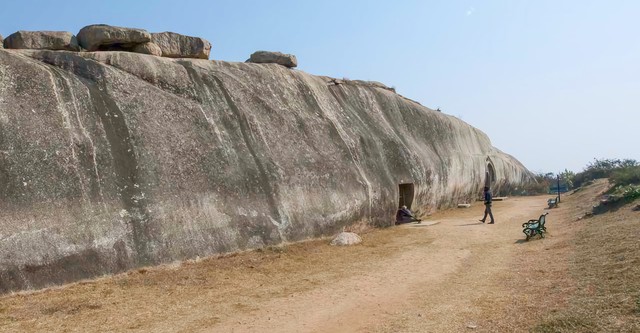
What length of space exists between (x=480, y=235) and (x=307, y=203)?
592 cm

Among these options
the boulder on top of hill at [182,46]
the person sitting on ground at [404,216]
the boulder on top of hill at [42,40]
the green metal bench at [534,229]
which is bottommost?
the green metal bench at [534,229]

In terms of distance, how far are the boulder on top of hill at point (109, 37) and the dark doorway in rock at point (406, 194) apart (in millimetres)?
11563

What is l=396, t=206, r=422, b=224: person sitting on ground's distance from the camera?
19484mm

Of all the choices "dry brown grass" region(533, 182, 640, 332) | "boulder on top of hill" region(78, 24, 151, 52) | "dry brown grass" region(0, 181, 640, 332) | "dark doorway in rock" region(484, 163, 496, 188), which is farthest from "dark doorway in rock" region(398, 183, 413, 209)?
"dark doorway in rock" region(484, 163, 496, 188)

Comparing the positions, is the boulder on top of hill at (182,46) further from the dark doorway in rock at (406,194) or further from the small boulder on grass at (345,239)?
the dark doorway in rock at (406,194)

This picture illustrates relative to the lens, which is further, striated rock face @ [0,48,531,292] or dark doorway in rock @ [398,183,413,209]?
dark doorway in rock @ [398,183,413,209]

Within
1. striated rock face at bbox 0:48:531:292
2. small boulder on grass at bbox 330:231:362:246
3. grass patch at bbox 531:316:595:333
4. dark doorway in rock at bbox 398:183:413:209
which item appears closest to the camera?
grass patch at bbox 531:316:595:333

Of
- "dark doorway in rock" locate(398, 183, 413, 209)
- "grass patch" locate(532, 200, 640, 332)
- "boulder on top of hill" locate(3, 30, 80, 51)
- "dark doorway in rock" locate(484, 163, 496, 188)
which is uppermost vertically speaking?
"boulder on top of hill" locate(3, 30, 80, 51)

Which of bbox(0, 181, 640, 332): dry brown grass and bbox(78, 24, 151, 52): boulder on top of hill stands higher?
bbox(78, 24, 151, 52): boulder on top of hill

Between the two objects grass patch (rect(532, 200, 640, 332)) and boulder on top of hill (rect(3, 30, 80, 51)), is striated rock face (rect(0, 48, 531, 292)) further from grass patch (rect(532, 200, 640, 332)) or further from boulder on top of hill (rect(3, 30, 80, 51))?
grass patch (rect(532, 200, 640, 332))

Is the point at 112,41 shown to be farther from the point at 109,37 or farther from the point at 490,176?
the point at 490,176

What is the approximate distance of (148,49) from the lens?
51.9 feet

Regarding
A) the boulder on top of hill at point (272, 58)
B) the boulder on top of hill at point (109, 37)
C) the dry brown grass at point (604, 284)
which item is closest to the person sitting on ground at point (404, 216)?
the dry brown grass at point (604, 284)

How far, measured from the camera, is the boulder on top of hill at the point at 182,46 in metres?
16.9
